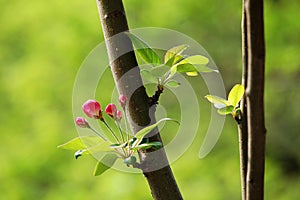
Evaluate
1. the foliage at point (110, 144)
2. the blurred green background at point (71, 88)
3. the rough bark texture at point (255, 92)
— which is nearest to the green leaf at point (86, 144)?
the foliage at point (110, 144)

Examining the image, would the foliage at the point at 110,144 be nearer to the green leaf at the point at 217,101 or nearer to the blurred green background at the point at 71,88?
the green leaf at the point at 217,101

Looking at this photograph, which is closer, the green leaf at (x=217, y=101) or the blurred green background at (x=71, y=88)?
the green leaf at (x=217, y=101)

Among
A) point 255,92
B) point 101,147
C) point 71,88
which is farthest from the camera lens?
point 71,88

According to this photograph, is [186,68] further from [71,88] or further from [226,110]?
[71,88]

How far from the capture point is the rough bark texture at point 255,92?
0.26 meters

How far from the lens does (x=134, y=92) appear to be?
1.28 ft

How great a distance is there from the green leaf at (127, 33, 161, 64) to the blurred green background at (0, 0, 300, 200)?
189 centimetres

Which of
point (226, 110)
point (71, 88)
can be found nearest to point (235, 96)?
point (226, 110)

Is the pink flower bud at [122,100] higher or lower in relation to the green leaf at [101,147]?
higher

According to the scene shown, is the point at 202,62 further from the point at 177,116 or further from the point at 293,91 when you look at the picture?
the point at 293,91

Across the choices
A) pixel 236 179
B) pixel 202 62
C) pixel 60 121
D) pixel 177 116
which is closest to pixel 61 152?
pixel 60 121

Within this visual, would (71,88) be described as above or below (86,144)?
below

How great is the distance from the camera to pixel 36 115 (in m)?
2.82

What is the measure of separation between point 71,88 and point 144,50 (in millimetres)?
2413
